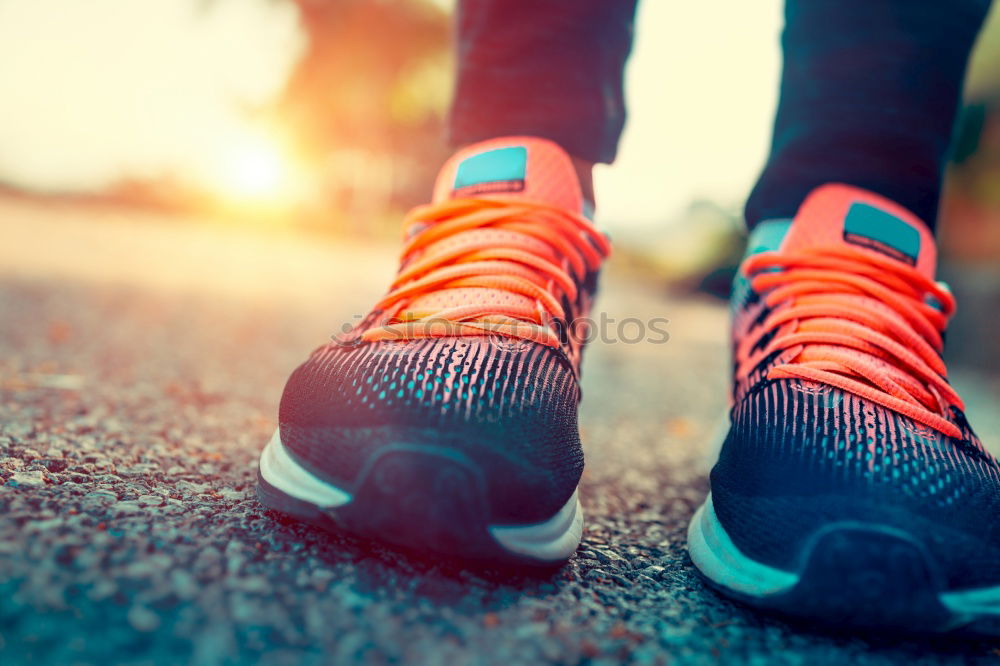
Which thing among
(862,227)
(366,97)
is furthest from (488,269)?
(366,97)

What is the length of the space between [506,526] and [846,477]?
267 millimetres

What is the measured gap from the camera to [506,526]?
19.8 inches

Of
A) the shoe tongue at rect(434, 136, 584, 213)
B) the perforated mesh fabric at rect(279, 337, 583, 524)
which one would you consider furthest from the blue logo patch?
the perforated mesh fabric at rect(279, 337, 583, 524)

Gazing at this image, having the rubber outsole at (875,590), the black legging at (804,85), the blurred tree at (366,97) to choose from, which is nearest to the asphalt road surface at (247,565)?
the rubber outsole at (875,590)

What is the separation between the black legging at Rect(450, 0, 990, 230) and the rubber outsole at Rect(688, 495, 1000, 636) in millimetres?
459

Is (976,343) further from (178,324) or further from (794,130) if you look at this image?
(178,324)

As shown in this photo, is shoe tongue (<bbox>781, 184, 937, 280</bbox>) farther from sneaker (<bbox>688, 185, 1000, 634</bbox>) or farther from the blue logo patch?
the blue logo patch

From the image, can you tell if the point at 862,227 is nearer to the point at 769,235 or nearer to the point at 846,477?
the point at 769,235

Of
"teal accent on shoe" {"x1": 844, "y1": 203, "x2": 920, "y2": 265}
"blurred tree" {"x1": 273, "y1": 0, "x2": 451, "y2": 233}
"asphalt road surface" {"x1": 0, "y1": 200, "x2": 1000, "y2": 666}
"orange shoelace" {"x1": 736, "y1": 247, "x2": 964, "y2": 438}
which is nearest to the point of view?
"asphalt road surface" {"x1": 0, "y1": 200, "x2": 1000, "y2": 666}

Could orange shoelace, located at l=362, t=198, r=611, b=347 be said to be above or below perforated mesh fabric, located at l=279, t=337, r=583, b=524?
above

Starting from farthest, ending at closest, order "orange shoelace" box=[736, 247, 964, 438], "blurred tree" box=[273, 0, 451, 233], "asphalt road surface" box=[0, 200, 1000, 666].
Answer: "blurred tree" box=[273, 0, 451, 233]
"orange shoelace" box=[736, 247, 964, 438]
"asphalt road surface" box=[0, 200, 1000, 666]

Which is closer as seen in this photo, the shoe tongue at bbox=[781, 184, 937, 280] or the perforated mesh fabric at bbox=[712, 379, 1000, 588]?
the perforated mesh fabric at bbox=[712, 379, 1000, 588]

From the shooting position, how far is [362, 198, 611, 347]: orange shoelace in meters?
0.64

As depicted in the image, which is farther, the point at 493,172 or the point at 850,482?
the point at 493,172
